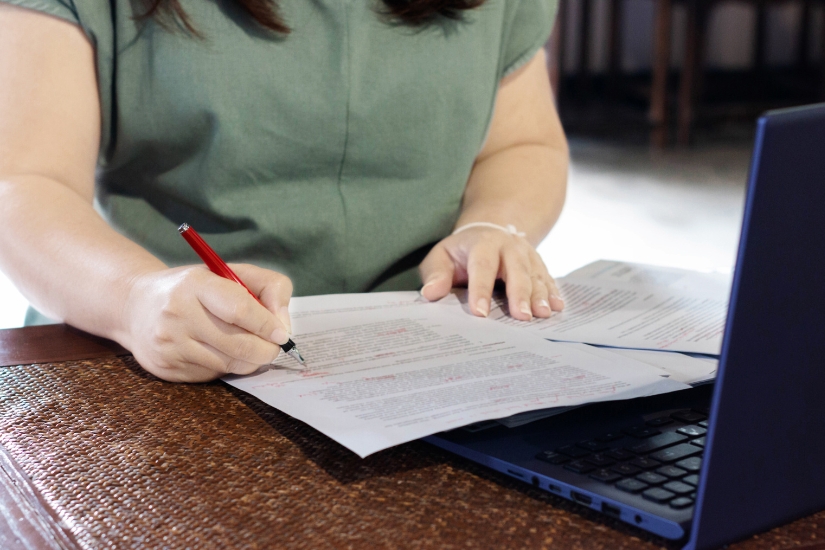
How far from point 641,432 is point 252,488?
19cm

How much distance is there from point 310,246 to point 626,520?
1.72 feet

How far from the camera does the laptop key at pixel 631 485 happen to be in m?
0.36

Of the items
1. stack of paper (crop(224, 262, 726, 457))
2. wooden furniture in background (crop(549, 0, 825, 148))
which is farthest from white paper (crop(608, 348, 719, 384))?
wooden furniture in background (crop(549, 0, 825, 148))

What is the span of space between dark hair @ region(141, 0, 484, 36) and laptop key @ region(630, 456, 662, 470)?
20.2 inches

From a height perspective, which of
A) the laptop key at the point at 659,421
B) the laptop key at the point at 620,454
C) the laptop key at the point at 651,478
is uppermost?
the laptop key at the point at 651,478

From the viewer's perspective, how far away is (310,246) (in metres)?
0.82

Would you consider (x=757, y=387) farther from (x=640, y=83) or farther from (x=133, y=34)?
(x=640, y=83)

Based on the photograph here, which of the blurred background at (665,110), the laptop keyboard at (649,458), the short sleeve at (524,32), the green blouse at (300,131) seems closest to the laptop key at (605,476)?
the laptop keyboard at (649,458)

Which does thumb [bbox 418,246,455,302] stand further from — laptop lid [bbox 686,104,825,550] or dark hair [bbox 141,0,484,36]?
laptop lid [bbox 686,104,825,550]

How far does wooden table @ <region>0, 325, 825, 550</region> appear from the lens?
1.12 feet

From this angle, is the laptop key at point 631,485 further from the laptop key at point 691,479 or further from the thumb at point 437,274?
the thumb at point 437,274

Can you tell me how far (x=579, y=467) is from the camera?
0.38m

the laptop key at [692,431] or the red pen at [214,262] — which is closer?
the laptop key at [692,431]


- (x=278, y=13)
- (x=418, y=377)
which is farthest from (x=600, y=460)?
(x=278, y=13)
